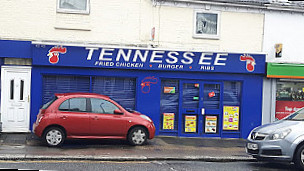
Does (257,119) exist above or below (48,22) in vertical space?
below

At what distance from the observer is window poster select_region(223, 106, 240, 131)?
52.5ft

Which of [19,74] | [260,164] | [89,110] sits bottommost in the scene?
[260,164]

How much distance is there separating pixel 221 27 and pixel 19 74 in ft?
25.7

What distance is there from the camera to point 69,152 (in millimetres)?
11367

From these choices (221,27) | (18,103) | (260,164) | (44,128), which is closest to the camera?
(260,164)

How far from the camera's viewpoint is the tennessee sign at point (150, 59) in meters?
14.6

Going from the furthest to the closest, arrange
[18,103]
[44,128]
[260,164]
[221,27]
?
[221,27] < [18,103] < [44,128] < [260,164]

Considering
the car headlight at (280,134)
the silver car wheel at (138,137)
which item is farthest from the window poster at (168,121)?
the car headlight at (280,134)

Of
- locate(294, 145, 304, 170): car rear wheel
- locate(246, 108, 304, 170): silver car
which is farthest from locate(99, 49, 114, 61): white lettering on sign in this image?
locate(294, 145, 304, 170): car rear wheel

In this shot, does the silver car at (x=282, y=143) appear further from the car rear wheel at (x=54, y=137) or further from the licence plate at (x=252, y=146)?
the car rear wheel at (x=54, y=137)

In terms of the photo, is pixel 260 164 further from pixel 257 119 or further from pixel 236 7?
pixel 236 7

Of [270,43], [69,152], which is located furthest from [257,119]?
[69,152]

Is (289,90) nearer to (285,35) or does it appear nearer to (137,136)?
(285,35)

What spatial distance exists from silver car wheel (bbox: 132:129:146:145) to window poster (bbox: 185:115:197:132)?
Result: 3.21 meters
